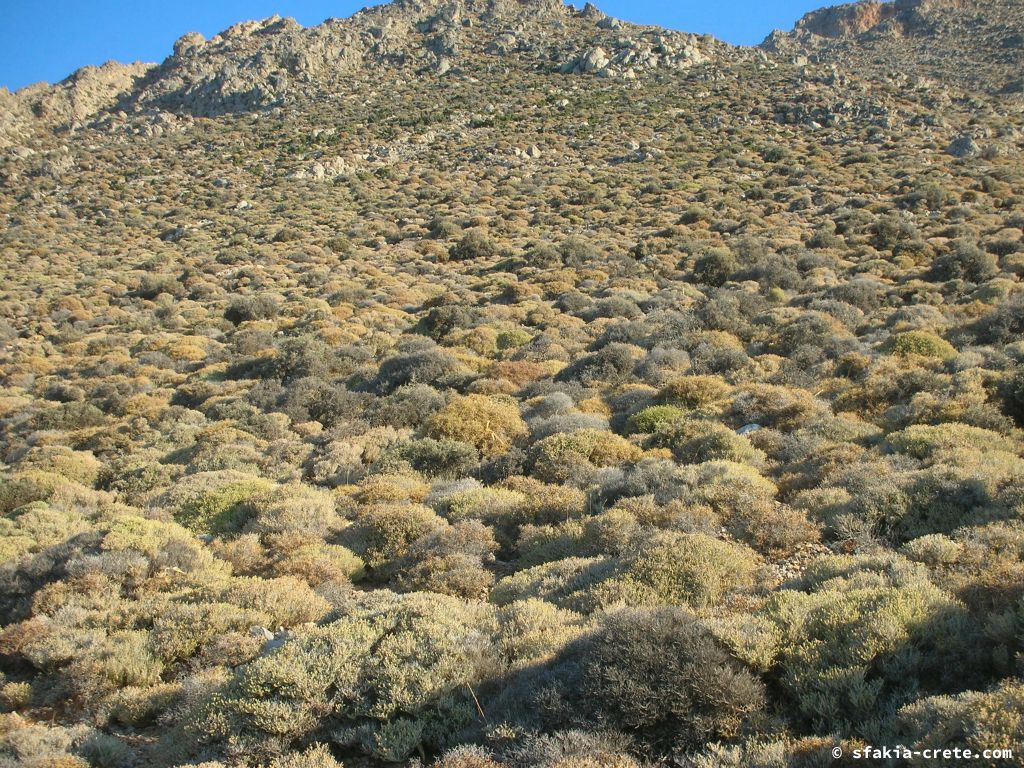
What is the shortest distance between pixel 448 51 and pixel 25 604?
212ft

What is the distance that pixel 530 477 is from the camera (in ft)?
30.7

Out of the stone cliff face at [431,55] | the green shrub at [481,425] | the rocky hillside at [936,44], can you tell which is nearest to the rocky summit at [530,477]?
the green shrub at [481,425]

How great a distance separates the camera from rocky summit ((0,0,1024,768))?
13.6 ft

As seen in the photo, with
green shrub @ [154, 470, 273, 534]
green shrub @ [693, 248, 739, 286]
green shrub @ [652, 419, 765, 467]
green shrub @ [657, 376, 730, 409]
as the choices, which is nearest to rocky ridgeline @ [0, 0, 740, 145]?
green shrub @ [693, 248, 739, 286]

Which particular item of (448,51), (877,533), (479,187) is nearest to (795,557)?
(877,533)

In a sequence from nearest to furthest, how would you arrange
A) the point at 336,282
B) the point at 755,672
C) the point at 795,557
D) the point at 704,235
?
the point at 755,672 → the point at 795,557 → the point at 336,282 → the point at 704,235

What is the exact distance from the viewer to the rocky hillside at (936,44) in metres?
52.6

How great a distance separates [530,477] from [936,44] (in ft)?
250

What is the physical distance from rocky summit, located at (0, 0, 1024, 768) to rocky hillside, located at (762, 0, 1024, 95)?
23828mm

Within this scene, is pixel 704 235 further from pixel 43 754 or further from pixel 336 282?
pixel 43 754

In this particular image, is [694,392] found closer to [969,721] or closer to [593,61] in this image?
[969,721]

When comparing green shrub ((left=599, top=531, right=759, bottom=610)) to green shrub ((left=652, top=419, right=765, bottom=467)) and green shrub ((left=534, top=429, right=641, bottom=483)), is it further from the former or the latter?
green shrub ((left=534, top=429, right=641, bottom=483))

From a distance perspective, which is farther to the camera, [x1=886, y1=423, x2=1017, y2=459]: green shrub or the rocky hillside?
the rocky hillside

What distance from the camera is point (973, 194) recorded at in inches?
1085
